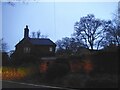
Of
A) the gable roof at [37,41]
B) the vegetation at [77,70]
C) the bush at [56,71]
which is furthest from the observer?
the gable roof at [37,41]

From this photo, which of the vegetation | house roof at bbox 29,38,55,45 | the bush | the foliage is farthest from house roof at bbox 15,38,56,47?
the bush

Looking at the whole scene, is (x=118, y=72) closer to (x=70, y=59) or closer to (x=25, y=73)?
(x=70, y=59)

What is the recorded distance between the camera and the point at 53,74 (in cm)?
3312

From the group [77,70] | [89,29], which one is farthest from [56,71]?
[89,29]

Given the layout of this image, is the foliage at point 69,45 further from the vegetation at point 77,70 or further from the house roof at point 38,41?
the vegetation at point 77,70

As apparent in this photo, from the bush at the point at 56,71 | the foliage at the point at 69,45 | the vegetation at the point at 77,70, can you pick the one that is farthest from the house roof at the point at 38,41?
the bush at the point at 56,71

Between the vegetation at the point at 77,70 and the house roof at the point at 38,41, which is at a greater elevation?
the house roof at the point at 38,41

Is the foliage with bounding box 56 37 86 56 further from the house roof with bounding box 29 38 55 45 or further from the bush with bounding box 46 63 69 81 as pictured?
the bush with bounding box 46 63 69 81

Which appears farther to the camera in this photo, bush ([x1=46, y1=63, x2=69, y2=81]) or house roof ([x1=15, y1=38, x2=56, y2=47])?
house roof ([x1=15, y1=38, x2=56, y2=47])

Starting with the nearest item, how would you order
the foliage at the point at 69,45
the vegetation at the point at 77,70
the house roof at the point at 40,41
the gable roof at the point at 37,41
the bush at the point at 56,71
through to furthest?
the vegetation at the point at 77,70, the bush at the point at 56,71, the foliage at the point at 69,45, the gable roof at the point at 37,41, the house roof at the point at 40,41

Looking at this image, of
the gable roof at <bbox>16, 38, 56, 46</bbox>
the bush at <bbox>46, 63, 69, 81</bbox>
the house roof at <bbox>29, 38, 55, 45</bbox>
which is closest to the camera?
the bush at <bbox>46, 63, 69, 81</bbox>

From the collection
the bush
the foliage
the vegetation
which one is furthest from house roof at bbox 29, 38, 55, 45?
the bush

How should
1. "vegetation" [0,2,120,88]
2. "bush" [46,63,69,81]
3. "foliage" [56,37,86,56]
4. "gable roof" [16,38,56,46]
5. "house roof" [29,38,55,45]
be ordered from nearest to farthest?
"vegetation" [0,2,120,88] < "bush" [46,63,69,81] < "foliage" [56,37,86,56] < "gable roof" [16,38,56,46] < "house roof" [29,38,55,45]

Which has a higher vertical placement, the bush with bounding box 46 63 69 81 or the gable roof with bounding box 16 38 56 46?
the gable roof with bounding box 16 38 56 46
